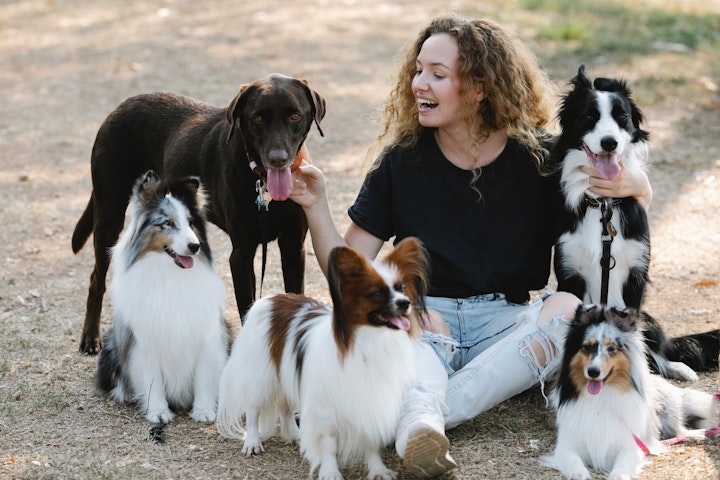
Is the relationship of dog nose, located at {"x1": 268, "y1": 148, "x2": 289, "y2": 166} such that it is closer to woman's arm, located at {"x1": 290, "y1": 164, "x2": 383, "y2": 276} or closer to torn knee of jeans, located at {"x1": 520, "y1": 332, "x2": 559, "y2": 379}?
woman's arm, located at {"x1": 290, "y1": 164, "x2": 383, "y2": 276}

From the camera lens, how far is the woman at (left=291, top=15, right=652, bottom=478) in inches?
162

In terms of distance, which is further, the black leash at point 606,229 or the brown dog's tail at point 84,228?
Answer: the brown dog's tail at point 84,228

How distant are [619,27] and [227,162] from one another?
9.74 meters

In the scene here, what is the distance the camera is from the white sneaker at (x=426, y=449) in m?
3.23

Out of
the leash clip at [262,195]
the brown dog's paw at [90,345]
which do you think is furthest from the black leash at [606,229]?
the brown dog's paw at [90,345]

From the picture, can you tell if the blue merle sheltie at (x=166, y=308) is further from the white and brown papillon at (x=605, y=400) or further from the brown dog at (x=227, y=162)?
the white and brown papillon at (x=605, y=400)

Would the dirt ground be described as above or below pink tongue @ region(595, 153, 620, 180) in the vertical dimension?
below

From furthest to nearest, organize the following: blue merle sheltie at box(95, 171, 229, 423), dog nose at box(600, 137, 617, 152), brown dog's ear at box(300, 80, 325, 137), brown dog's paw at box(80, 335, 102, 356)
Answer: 1. brown dog's paw at box(80, 335, 102, 356)
2. brown dog's ear at box(300, 80, 325, 137)
3. blue merle sheltie at box(95, 171, 229, 423)
4. dog nose at box(600, 137, 617, 152)

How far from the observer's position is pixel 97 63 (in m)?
11.5

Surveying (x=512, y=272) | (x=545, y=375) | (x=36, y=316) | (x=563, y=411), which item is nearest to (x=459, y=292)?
(x=512, y=272)

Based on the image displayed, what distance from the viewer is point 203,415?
13.6 ft

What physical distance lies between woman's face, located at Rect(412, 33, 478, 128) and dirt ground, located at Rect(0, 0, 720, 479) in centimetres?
59

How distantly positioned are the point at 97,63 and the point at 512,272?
8741 mm

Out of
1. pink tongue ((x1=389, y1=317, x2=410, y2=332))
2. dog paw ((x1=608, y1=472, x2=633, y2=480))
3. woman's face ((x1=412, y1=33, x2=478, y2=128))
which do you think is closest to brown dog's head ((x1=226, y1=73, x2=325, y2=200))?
woman's face ((x1=412, y1=33, x2=478, y2=128))
